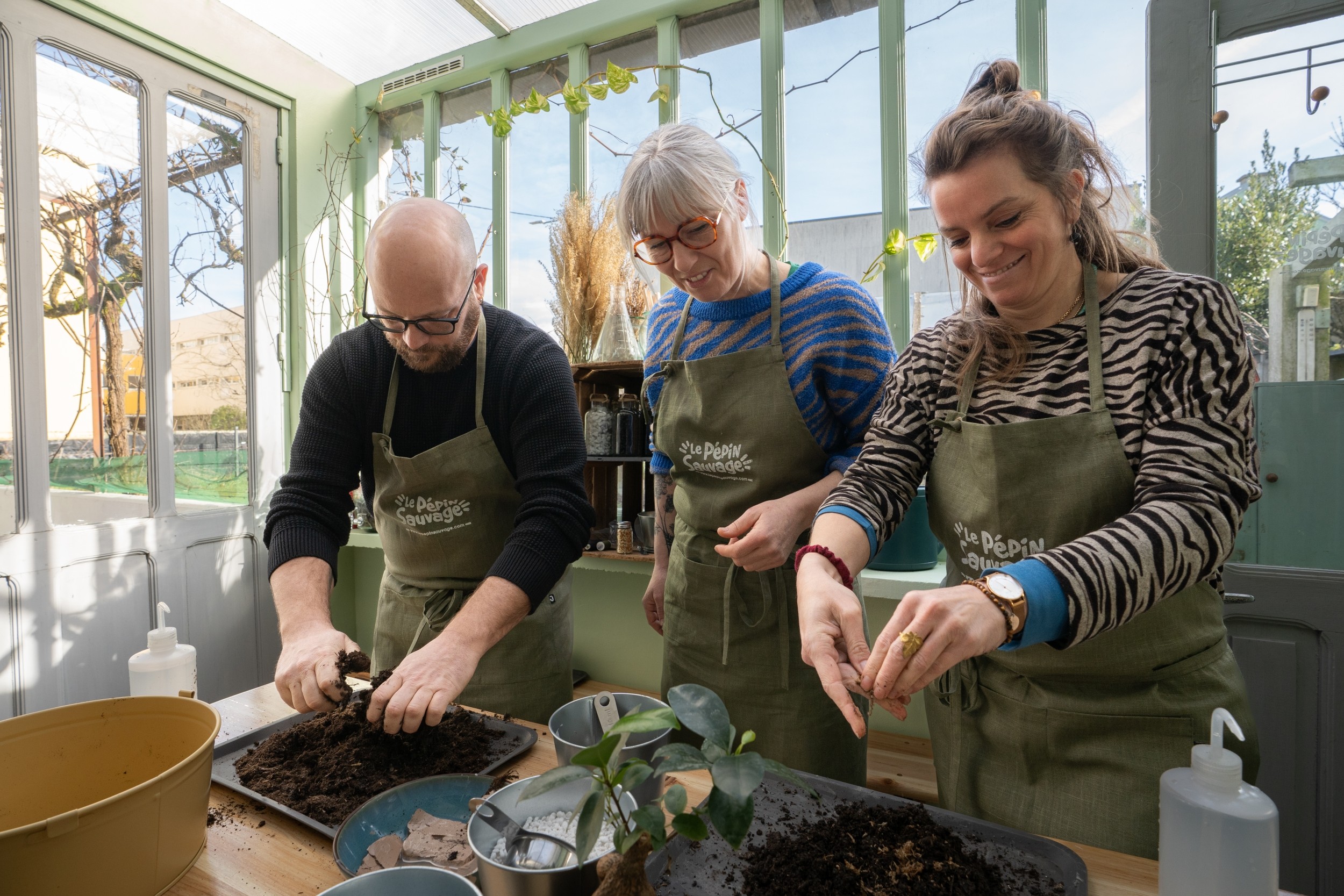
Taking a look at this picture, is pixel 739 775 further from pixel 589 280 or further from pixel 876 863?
pixel 589 280

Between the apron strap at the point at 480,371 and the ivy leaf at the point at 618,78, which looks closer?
the apron strap at the point at 480,371

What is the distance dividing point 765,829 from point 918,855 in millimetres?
179

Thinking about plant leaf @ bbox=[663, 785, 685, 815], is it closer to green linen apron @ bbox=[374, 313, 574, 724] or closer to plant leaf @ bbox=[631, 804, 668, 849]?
plant leaf @ bbox=[631, 804, 668, 849]

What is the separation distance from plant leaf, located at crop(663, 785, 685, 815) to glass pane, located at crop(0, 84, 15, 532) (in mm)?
2922

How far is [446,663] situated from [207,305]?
2712 millimetres

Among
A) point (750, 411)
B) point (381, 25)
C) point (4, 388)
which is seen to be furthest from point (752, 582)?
point (381, 25)

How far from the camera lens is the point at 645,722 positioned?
0.61 m

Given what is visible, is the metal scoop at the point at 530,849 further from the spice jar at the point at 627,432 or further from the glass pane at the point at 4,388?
the glass pane at the point at 4,388

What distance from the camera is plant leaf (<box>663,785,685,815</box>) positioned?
0.58m

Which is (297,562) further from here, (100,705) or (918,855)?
(918,855)

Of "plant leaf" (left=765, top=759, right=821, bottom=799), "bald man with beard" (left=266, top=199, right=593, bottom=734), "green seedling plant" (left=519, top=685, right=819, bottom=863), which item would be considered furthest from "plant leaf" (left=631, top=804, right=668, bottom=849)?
"bald man with beard" (left=266, top=199, right=593, bottom=734)

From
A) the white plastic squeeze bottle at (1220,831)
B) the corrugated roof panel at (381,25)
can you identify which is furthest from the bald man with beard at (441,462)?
the corrugated roof panel at (381,25)

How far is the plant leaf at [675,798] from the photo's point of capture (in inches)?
22.9

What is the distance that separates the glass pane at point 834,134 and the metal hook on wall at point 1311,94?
3.65 feet
